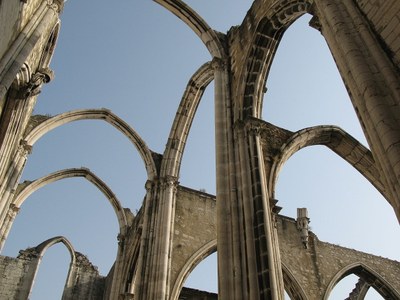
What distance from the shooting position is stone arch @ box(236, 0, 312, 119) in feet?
24.7

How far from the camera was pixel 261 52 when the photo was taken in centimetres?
803

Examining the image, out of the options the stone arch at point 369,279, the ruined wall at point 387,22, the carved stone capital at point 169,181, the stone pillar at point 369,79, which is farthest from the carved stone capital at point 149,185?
the ruined wall at point 387,22

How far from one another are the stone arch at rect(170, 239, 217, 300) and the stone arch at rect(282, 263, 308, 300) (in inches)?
96.3

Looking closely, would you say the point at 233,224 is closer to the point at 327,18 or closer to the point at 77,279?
the point at 327,18

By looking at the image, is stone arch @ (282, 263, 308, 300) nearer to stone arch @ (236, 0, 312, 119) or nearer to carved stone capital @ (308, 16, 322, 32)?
stone arch @ (236, 0, 312, 119)

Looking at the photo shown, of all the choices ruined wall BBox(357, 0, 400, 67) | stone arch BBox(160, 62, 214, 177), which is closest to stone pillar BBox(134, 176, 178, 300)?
stone arch BBox(160, 62, 214, 177)

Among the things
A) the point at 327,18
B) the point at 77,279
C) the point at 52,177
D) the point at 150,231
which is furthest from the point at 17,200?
the point at 327,18

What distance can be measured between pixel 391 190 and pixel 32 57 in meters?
6.48

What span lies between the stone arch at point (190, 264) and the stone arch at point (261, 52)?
18.3ft

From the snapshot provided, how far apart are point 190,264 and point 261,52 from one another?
20.7ft

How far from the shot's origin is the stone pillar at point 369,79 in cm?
308

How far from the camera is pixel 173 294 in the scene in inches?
424

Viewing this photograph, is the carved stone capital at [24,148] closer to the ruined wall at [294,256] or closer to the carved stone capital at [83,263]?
the ruined wall at [294,256]

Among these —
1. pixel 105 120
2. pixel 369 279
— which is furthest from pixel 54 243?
pixel 369 279
